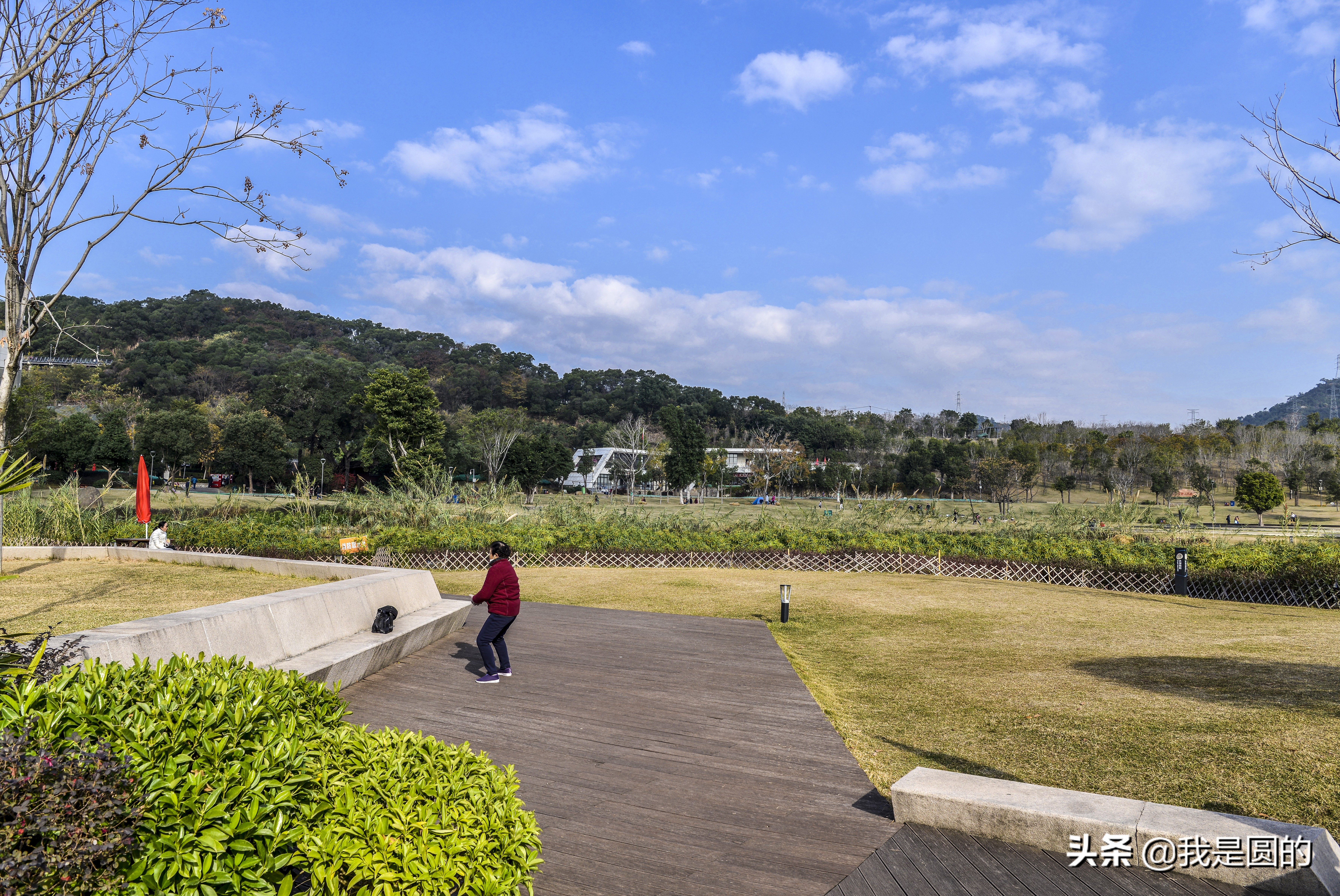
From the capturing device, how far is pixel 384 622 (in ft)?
24.3

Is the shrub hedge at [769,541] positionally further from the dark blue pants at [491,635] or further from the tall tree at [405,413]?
the tall tree at [405,413]

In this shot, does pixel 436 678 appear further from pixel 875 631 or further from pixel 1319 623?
pixel 1319 623

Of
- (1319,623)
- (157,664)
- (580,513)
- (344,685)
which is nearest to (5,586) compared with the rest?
(344,685)

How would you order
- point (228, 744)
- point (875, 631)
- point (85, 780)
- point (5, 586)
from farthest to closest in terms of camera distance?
point (875, 631) < point (5, 586) < point (228, 744) < point (85, 780)

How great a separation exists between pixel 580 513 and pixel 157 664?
1923 cm

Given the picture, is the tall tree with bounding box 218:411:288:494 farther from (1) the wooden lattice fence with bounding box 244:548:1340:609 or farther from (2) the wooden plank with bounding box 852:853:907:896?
(2) the wooden plank with bounding box 852:853:907:896

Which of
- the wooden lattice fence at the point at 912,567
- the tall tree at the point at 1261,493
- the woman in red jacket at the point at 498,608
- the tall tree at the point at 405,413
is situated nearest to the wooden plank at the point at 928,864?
the woman in red jacket at the point at 498,608

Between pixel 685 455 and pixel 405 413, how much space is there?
20002mm

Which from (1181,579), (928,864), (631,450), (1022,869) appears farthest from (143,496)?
(631,450)

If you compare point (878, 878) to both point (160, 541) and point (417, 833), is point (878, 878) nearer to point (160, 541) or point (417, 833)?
point (417, 833)

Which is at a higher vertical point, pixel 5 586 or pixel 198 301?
pixel 198 301

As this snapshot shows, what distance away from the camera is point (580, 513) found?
72.9 ft

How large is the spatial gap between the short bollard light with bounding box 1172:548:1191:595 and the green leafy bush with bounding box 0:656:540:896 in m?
19.2

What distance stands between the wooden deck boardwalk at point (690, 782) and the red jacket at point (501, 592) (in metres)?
0.76
